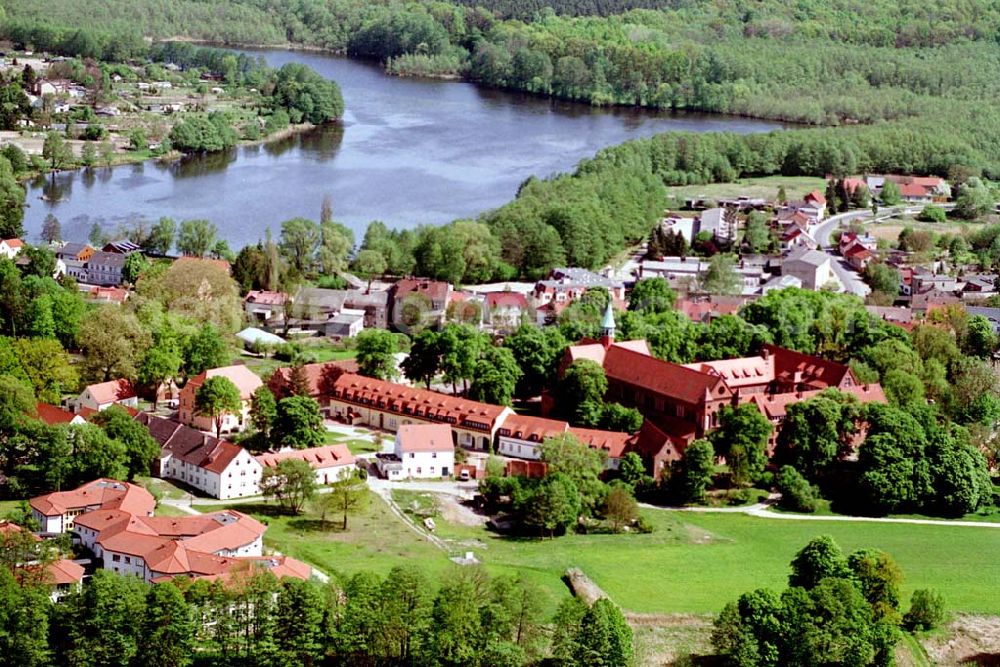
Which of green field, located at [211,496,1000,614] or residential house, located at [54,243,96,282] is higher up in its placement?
residential house, located at [54,243,96,282]

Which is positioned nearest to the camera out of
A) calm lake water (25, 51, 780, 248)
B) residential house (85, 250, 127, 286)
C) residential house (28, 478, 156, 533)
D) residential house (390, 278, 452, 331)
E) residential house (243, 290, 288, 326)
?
residential house (28, 478, 156, 533)

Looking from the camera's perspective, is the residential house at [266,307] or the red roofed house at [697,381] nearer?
the red roofed house at [697,381]

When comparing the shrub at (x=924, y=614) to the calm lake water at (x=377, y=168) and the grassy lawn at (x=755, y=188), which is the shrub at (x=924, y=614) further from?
the grassy lawn at (x=755, y=188)

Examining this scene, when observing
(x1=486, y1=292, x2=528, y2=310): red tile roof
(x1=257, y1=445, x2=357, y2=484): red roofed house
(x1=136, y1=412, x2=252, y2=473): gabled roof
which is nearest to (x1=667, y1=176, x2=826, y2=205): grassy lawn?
(x1=486, y1=292, x2=528, y2=310): red tile roof

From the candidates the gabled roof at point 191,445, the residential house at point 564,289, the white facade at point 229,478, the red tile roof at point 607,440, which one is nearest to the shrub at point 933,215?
the residential house at point 564,289

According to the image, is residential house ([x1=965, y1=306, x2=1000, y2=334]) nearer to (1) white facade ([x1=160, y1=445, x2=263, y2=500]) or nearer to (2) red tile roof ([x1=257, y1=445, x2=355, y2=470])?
(2) red tile roof ([x1=257, y1=445, x2=355, y2=470])
